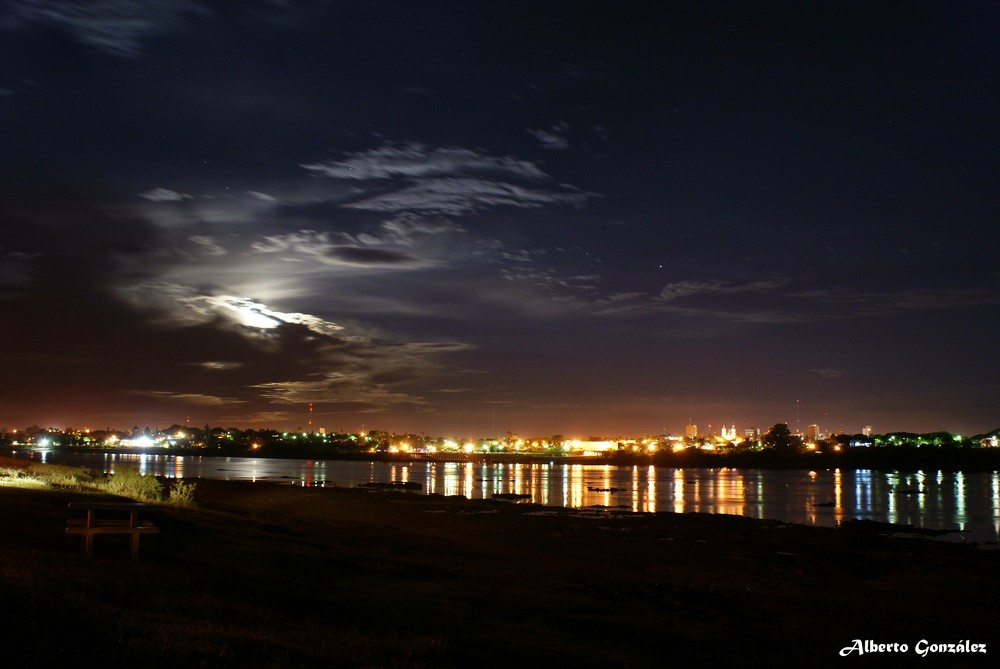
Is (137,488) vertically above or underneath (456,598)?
above

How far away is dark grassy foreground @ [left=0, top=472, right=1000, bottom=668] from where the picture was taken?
9.98 metres

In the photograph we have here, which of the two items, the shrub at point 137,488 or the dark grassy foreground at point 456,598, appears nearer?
the dark grassy foreground at point 456,598

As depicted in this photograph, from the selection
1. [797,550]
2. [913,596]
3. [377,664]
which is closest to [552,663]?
[377,664]

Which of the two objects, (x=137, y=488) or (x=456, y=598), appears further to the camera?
(x=137, y=488)

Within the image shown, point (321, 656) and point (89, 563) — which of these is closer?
point (321, 656)

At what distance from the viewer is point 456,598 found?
58.2 feet

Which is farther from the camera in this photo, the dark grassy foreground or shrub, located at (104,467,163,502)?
shrub, located at (104,467,163,502)

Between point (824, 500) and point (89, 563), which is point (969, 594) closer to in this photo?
point (89, 563)

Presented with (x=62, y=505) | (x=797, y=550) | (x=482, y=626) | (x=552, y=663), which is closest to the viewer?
(x=552, y=663)

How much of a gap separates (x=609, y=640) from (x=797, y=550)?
22546mm

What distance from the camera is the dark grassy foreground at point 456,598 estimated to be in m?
9.98

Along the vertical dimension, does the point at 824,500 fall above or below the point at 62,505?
below

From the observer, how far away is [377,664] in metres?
10.2

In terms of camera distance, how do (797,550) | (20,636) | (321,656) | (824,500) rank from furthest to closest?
(824,500), (797,550), (321,656), (20,636)
